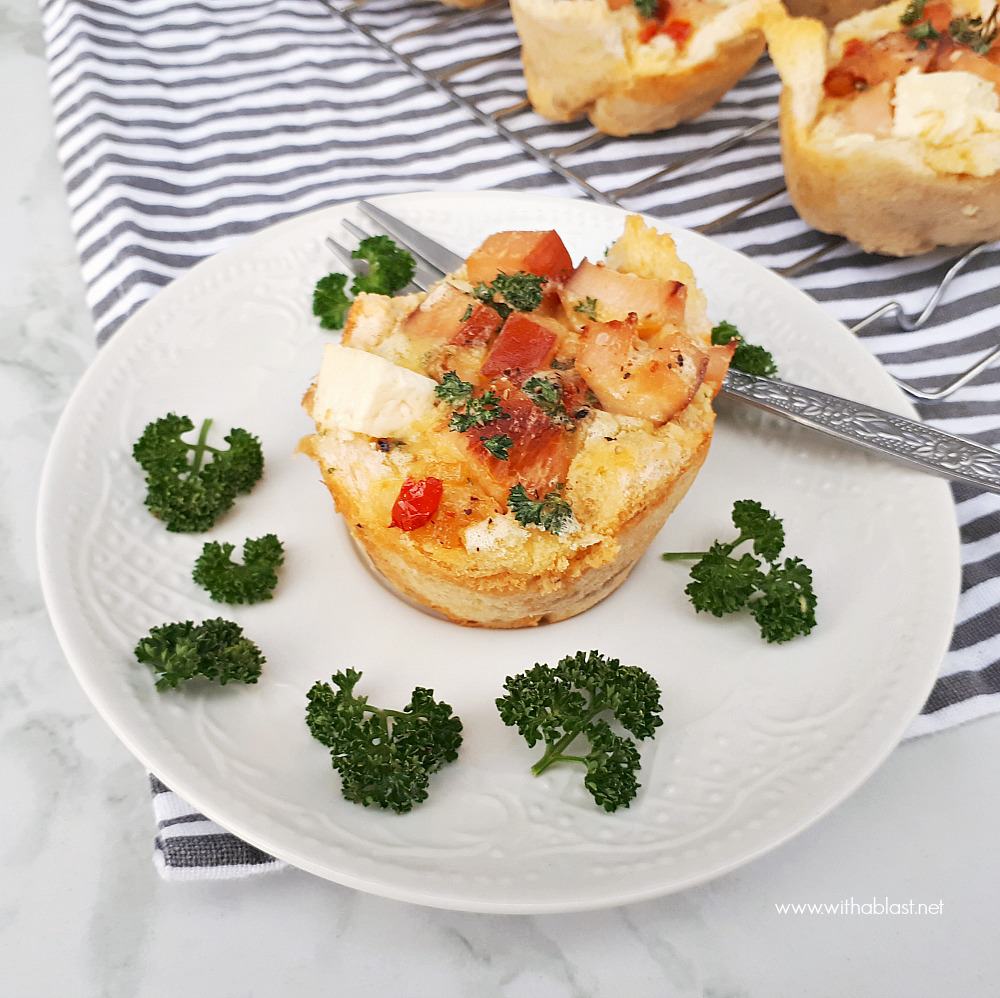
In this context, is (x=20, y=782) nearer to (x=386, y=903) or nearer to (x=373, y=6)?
(x=386, y=903)

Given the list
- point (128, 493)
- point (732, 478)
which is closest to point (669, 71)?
point (732, 478)

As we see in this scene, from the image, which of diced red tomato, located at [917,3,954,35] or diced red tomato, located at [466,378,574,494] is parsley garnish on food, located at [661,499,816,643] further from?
diced red tomato, located at [917,3,954,35]

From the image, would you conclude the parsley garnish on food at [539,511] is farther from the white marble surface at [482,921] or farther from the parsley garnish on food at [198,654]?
the white marble surface at [482,921]

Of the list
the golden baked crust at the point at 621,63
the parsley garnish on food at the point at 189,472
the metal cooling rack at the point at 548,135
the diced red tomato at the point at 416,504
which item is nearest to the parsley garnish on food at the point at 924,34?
the golden baked crust at the point at 621,63

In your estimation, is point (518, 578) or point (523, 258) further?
point (523, 258)

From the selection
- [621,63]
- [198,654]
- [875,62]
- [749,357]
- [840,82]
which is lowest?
[198,654]

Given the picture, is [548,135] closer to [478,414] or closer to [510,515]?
[478,414]

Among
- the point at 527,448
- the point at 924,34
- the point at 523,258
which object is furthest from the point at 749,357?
the point at 924,34
